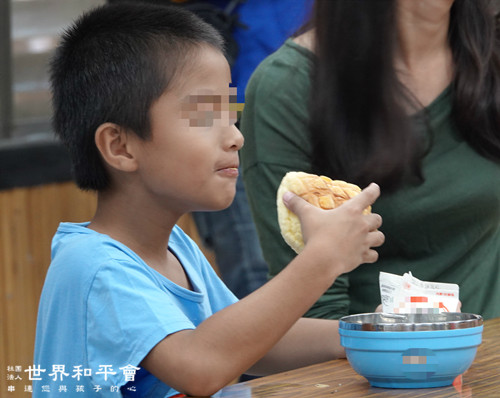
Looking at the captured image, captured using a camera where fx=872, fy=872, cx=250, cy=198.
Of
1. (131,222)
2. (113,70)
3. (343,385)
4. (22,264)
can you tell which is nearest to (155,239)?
(131,222)

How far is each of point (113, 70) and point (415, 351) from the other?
61 cm

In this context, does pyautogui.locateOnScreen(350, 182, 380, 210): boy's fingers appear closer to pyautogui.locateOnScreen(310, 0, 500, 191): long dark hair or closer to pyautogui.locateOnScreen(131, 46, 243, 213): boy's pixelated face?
pyautogui.locateOnScreen(131, 46, 243, 213): boy's pixelated face

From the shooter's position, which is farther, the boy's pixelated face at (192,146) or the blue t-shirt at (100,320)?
the boy's pixelated face at (192,146)

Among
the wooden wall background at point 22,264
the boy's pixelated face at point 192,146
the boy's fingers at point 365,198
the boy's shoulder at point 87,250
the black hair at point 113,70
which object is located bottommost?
the wooden wall background at point 22,264

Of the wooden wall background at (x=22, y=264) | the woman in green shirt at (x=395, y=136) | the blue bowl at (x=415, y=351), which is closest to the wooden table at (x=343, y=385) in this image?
the blue bowl at (x=415, y=351)

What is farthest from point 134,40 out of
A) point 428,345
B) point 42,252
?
Result: point 42,252

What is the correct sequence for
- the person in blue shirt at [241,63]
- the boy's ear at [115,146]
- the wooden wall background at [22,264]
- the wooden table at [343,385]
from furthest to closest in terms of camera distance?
the wooden wall background at [22,264] < the person in blue shirt at [241,63] < the boy's ear at [115,146] < the wooden table at [343,385]

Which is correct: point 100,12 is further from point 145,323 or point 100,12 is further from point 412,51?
point 412,51

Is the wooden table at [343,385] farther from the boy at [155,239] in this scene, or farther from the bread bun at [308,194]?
the bread bun at [308,194]

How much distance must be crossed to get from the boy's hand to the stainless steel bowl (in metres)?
0.08

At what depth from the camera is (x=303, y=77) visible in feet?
5.96

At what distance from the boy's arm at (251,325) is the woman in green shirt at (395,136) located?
556 mm

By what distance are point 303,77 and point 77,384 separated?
34.6 inches

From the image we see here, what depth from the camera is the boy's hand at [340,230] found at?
115cm
